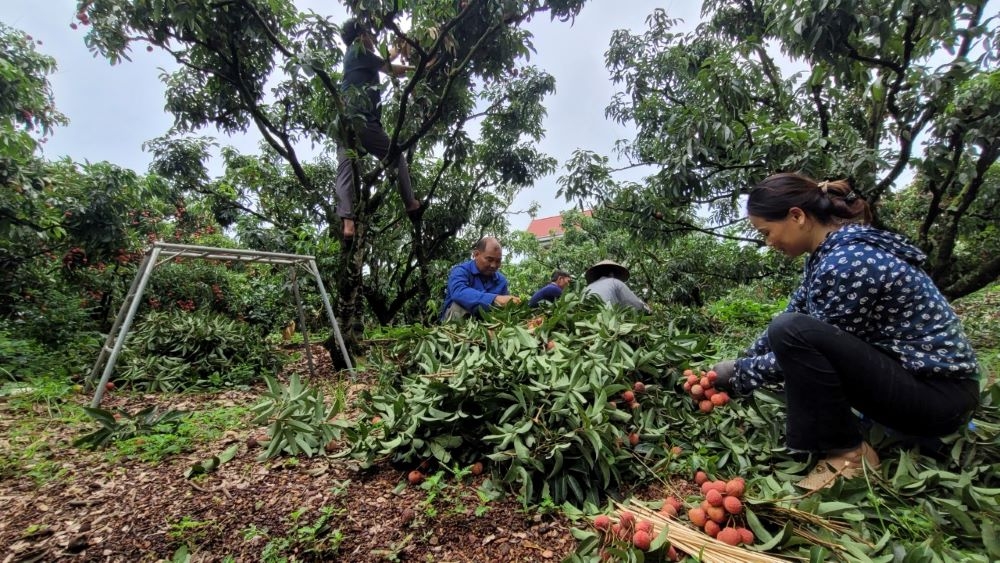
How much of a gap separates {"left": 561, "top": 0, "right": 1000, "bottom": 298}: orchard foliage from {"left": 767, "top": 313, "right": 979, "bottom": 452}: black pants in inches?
57.5

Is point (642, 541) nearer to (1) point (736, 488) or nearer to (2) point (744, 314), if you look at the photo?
(1) point (736, 488)

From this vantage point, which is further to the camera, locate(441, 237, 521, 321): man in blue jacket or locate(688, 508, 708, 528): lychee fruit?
locate(441, 237, 521, 321): man in blue jacket

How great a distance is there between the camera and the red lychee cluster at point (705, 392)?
1658mm

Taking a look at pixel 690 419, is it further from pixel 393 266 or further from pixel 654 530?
pixel 393 266

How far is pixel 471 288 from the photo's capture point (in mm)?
3018

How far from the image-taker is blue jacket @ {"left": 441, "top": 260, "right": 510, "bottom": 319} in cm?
282

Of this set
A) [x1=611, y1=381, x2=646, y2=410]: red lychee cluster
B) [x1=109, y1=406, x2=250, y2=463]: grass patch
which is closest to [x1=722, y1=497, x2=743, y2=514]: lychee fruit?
[x1=611, y1=381, x2=646, y2=410]: red lychee cluster

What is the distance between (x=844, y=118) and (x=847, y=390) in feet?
13.1

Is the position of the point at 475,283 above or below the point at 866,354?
above

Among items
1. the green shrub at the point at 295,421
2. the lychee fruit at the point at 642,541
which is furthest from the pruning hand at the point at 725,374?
the green shrub at the point at 295,421

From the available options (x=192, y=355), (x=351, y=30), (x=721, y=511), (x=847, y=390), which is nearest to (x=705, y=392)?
(x=847, y=390)

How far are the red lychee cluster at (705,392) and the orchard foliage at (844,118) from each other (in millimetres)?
1468

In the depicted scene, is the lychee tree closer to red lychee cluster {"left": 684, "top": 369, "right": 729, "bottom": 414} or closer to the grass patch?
the grass patch

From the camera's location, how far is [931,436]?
4.27ft
